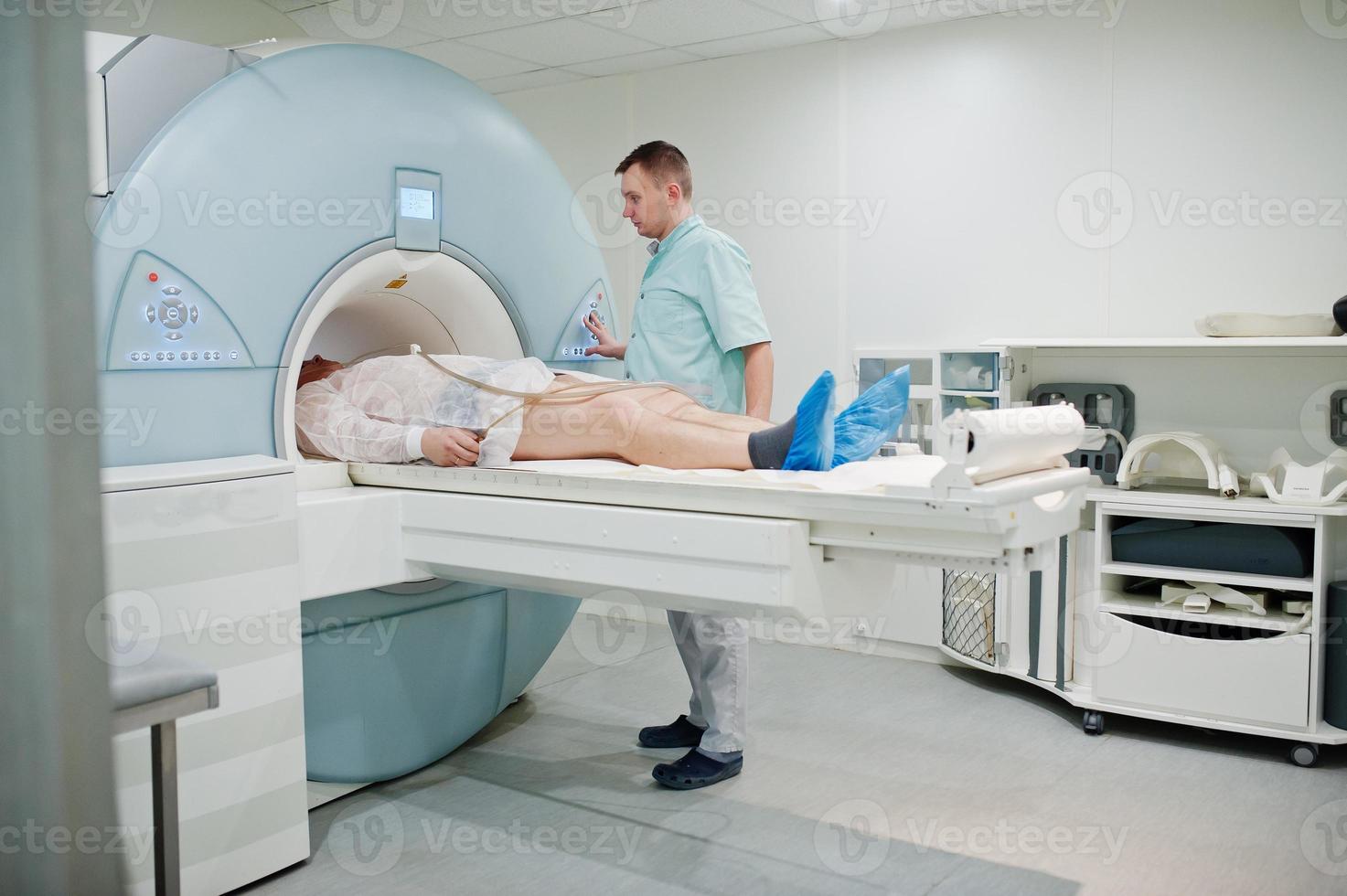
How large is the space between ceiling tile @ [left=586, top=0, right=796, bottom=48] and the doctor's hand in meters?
1.13

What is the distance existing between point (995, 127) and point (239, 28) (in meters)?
2.44

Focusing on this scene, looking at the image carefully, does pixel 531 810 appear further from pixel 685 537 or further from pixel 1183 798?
pixel 1183 798

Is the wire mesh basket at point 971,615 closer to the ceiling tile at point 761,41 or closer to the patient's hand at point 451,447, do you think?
the patient's hand at point 451,447

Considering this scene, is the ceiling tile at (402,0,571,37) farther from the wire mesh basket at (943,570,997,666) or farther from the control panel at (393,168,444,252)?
the wire mesh basket at (943,570,997,666)

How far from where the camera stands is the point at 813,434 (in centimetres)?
196

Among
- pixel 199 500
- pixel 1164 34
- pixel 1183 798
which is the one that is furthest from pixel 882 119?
pixel 199 500

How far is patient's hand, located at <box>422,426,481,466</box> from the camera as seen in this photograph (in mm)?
2320

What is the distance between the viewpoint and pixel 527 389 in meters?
2.46

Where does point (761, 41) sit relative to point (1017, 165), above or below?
above

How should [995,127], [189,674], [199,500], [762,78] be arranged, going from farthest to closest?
1. [762,78]
2. [995,127]
3. [199,500]
4. [189,674]

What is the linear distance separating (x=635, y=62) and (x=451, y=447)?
8.18ft

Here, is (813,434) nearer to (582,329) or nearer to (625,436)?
(625,436)

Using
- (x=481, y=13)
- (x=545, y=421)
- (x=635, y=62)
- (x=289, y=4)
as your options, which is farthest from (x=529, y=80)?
(x=545, y=421)

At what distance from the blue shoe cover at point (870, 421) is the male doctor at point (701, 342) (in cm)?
53
